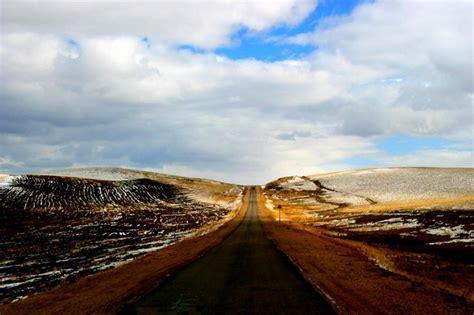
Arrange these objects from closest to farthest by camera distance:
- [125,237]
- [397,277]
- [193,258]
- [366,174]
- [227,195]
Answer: [397,277] → [193,258] → [125,237] → [227,195] → [366,174]

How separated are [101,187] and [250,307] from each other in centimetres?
11972

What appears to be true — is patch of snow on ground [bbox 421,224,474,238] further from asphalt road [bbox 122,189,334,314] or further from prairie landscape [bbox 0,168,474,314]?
asphalt road [bbox 122,189,334,314]

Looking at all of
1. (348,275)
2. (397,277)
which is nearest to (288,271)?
(348,275)

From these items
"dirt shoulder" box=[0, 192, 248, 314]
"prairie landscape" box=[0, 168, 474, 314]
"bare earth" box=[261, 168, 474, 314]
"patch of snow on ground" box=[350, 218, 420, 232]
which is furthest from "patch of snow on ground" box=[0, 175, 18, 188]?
"dirt shoulder" box=[0, 192, 248, 314]

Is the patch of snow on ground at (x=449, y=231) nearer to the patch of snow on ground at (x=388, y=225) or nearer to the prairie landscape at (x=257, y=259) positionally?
the prairie landscape at (x=257, y=259)

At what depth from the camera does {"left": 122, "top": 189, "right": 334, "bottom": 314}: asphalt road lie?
1530cm

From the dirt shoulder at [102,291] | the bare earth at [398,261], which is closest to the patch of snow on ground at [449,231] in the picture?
the bare earth at [398,261]

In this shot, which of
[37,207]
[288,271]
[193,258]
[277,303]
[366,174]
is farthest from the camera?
[366,174]

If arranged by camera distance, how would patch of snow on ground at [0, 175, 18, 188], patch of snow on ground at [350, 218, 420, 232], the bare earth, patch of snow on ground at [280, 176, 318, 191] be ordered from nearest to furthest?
the bare earth → patch of snow on ground at [350, 218, 420, 232] → patch of snow on ground at [0, 175, 18, 188] → patch of snow on ground at [280, 176, 318, 191]

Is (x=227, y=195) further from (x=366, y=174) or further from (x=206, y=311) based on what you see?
(x=206, y=311)

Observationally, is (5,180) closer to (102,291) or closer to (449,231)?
(102,291)

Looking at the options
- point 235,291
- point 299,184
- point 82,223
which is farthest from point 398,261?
point 299,184

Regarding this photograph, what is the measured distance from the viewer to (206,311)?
14969mm

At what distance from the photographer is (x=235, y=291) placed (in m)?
18.1
